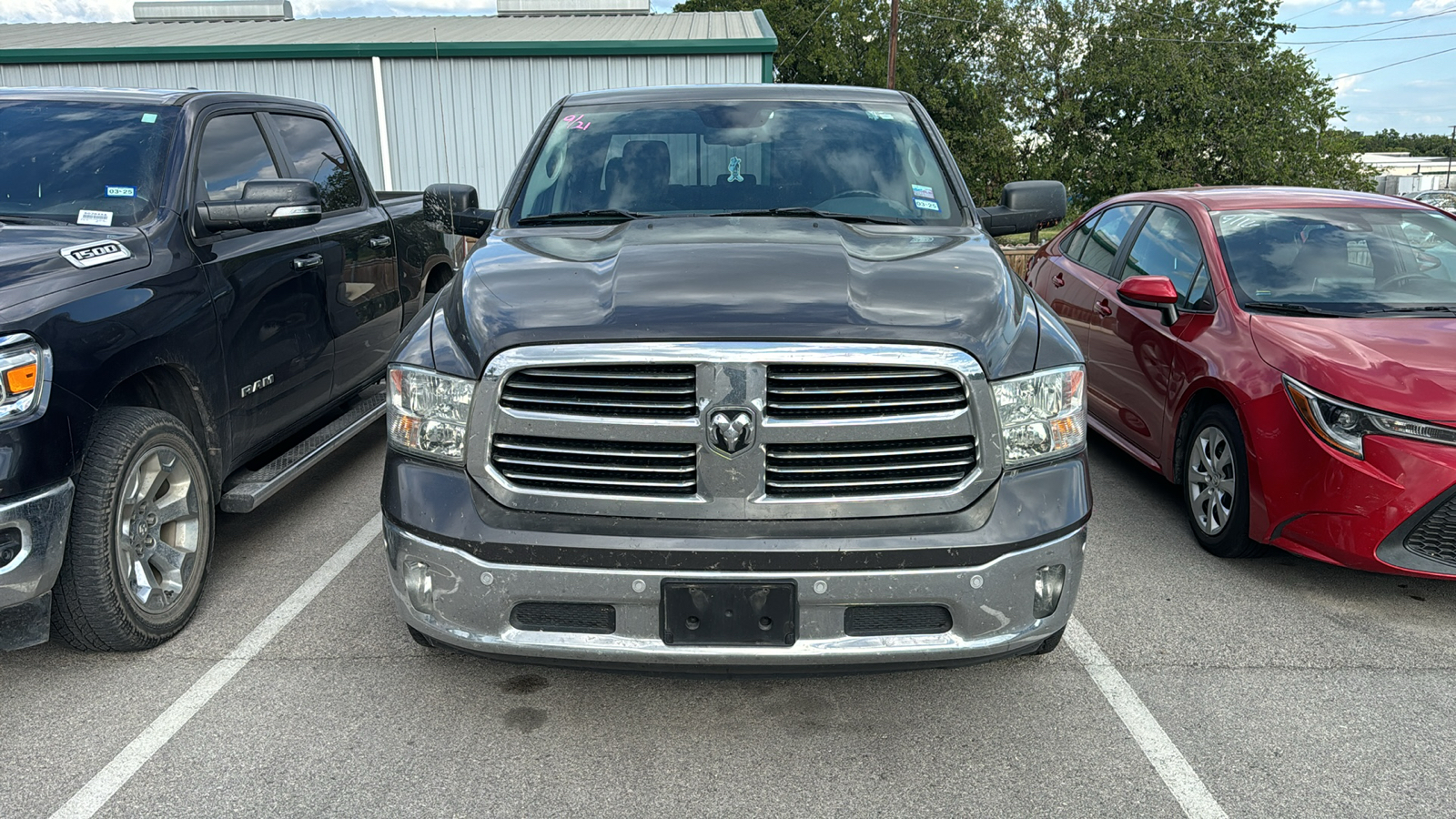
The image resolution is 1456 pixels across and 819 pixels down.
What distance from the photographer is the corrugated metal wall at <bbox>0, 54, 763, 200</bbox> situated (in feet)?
53.0

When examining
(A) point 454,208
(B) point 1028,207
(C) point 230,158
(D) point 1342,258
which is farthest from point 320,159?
(D) point 1342,258

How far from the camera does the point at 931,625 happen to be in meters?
2.60

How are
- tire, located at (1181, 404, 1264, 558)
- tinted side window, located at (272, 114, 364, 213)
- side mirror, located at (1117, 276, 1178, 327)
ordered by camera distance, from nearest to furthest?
tire, located at (1181, 404, 1264, 558) → side mirror, located at (1117, 276, 1178, 327) → tinted side window, located at (272, 114, 364, 213)

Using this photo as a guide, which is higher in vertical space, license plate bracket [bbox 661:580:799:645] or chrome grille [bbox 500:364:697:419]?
chrome grille [bbox 500:364:697:419]

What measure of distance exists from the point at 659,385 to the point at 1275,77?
150ft

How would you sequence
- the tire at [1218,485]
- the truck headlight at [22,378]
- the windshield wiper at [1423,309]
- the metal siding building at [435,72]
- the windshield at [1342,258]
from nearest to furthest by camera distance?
the truck headlight at [22,378], the tire at [1218,485], the windshield wiper at [1423,309], the windshield at [1342,258], the metal siding building at [435,72]

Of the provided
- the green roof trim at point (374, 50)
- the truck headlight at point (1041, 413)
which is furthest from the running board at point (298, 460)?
the green roof trim at point (374, 50)

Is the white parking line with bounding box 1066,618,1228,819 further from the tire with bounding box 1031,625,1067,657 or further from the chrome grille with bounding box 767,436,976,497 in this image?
the chrome grille with bounding box 767,436,976,497

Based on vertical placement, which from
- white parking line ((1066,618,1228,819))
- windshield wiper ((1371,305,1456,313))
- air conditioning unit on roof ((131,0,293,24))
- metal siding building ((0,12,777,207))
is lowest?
white parking line ((1066,618,1228,819))

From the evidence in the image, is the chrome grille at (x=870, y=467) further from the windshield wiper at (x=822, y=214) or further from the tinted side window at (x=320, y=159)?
the tinted side window at (x=320, y=159)

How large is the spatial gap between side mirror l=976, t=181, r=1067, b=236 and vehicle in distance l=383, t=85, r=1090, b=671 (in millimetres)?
1648

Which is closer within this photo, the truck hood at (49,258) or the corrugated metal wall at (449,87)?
the truck hood at (49,258)

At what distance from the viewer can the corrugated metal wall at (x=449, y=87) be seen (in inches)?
635

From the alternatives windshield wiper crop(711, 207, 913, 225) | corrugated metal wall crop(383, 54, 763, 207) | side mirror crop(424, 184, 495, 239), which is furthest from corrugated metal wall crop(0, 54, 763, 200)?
windshield wiper crop(711, 207, 913, 225)
